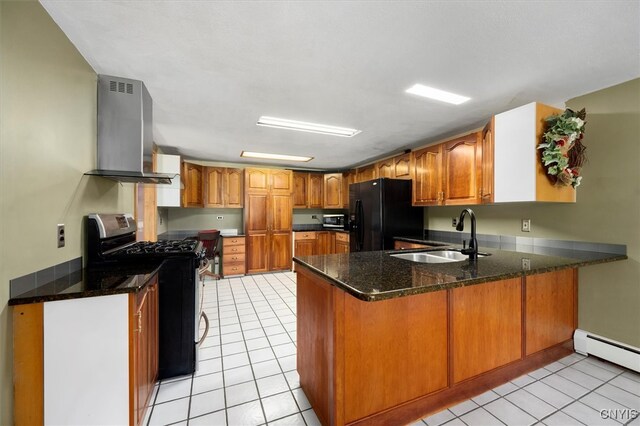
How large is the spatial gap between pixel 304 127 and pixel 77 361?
2824 mm

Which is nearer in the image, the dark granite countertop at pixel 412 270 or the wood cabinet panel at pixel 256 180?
the dark granite countertop at pixel 412 270

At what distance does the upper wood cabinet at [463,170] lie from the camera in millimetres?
2928

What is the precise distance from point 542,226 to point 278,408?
2.96m

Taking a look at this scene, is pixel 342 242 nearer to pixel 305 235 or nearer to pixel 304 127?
pixel 305 235

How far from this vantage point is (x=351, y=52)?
1714mm

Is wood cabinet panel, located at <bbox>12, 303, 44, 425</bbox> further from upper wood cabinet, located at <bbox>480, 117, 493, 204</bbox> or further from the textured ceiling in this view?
upper wood cabinet, located at <bbox>480, 117, 493, 204</bbox>

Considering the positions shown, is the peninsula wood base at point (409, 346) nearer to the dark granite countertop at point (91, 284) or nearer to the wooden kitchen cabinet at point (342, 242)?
the dark granite countertop at point (91, 284)

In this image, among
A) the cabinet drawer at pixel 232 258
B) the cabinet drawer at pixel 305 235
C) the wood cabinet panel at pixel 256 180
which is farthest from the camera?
the cabinet drawer at pixel 305 235

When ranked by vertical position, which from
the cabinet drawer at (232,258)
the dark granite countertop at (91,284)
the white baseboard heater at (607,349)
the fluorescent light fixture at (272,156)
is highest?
the fluorescent light fixture at (272,156)

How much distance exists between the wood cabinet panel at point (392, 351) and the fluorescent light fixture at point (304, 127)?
231 cm

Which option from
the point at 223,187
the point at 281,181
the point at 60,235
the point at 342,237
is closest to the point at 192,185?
the point at 223,187

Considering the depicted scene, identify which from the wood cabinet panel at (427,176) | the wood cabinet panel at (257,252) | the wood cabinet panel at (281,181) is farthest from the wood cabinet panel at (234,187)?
the wood cabinet panel at (427,176)

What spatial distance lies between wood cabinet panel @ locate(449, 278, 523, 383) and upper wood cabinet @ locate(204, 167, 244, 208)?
4.48 m

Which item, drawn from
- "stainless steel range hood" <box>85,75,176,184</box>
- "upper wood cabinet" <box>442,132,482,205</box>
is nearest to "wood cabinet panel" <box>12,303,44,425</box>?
"stainless steel range hood" <box>85,75,176,184</box>
